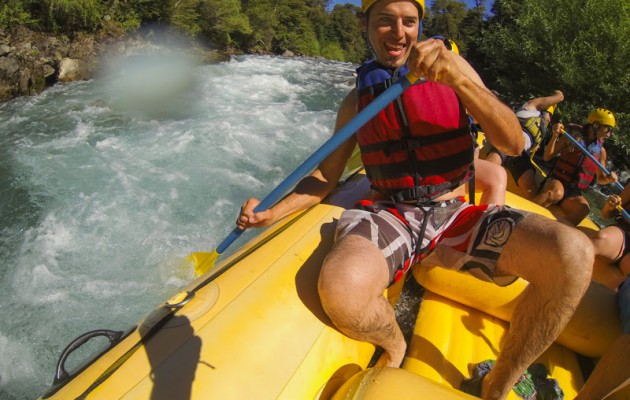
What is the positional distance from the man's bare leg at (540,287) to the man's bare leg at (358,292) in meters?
0.37

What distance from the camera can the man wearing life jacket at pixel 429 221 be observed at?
1.17 meters

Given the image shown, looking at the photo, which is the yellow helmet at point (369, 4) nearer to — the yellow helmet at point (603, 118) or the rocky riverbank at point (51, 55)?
the yellow helmet at point (603, 118)

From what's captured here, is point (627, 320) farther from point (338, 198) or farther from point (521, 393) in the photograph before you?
point (338, 198)

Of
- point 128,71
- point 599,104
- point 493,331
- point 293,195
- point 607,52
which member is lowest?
point 128,71

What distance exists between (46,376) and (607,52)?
33.4ft

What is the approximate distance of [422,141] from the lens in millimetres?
1492

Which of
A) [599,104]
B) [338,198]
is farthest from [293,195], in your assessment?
[599,104]

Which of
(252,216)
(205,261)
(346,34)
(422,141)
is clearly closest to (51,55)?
(205,261)

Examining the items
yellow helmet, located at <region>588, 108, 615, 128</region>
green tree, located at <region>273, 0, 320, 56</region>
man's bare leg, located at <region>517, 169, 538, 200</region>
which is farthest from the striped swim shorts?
green tree, located at <region>273, 0, 320, 56</region>

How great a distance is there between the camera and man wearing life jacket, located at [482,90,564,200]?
353 centimetres

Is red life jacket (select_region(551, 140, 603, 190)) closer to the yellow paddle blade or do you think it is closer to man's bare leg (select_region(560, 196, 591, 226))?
man's bare leg (select_region(560, 196, 591, 226))

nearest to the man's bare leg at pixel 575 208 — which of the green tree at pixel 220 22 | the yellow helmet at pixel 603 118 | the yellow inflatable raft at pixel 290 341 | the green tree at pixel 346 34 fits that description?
the yellow helmet at pixel 603 118

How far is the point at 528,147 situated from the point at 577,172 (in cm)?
48

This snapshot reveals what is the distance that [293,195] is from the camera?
1.86 metres
